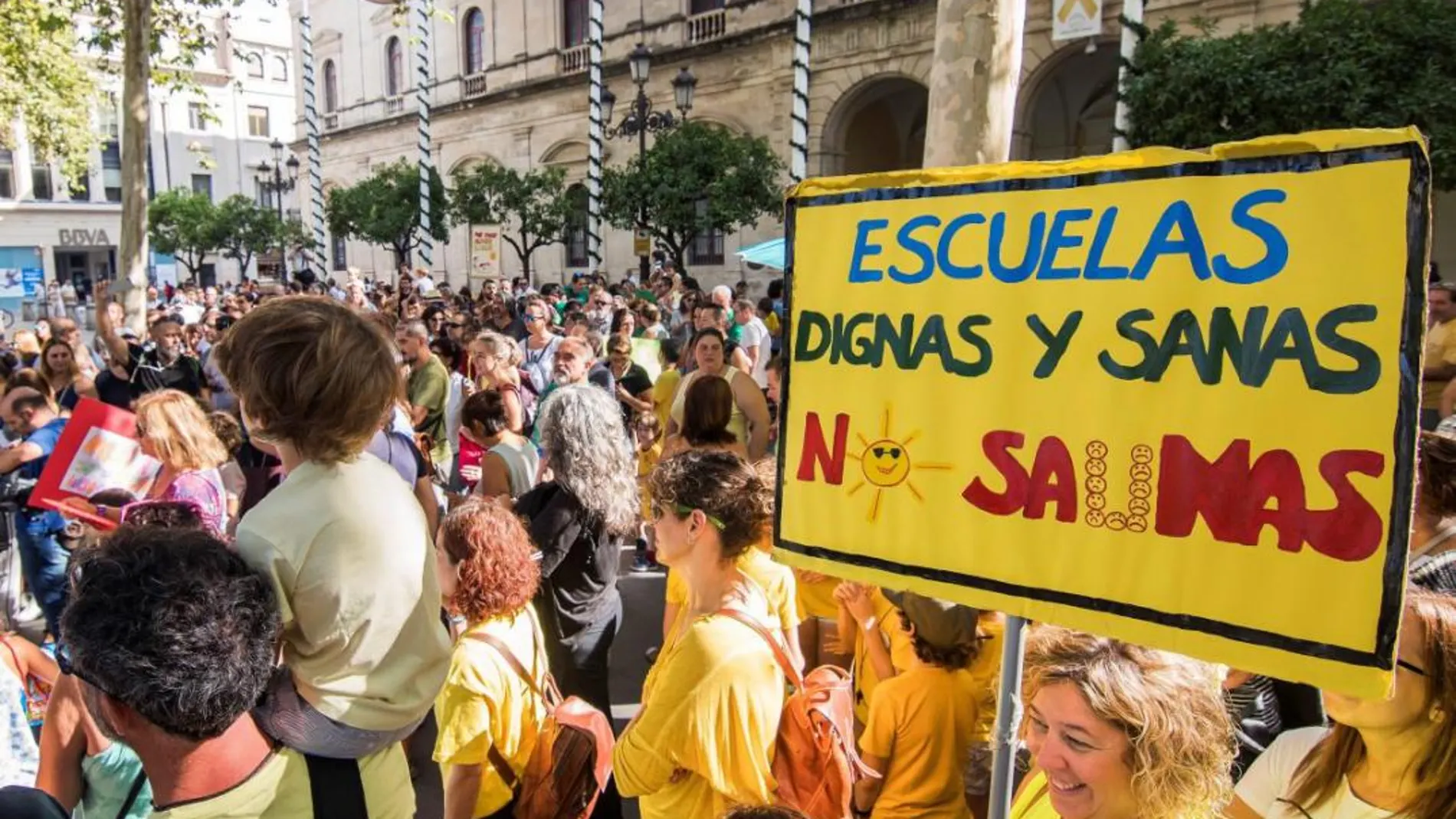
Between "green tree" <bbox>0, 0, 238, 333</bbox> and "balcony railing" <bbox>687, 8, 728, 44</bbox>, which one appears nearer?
"green tree" <bbox>0, 0, 238, 333</bbox>

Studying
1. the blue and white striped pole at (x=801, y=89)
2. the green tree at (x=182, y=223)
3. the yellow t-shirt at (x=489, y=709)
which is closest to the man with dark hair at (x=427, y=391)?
the yellow t-shirt at (x=489, y=709)

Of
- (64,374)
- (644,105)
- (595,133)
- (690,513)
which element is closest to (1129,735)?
(690,513)

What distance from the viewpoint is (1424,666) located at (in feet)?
5.37

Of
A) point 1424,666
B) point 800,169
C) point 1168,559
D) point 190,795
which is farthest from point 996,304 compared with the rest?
point 800,169

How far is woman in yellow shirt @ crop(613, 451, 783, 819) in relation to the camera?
2.11 m

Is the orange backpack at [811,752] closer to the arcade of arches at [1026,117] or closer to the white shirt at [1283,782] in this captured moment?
the white shirt at [1283,782]

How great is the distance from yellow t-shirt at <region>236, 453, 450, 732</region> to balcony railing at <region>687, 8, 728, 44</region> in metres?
21.2

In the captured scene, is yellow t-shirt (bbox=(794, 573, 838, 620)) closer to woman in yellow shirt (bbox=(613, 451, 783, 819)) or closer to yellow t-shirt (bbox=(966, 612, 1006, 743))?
yellow t-shirt (bbox=(966, 612, 1006, 743))

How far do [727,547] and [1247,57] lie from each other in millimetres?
10466

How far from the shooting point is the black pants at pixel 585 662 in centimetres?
335

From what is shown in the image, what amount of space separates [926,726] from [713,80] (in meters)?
20.9

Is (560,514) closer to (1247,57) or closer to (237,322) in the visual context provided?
(237,322)

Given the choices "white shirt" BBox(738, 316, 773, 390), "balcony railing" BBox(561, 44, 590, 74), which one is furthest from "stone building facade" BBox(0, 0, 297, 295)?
"white shirt" BBox(738, 316, 773, 390)

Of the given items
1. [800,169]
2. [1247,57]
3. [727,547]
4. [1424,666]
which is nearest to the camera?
[1424,666]
